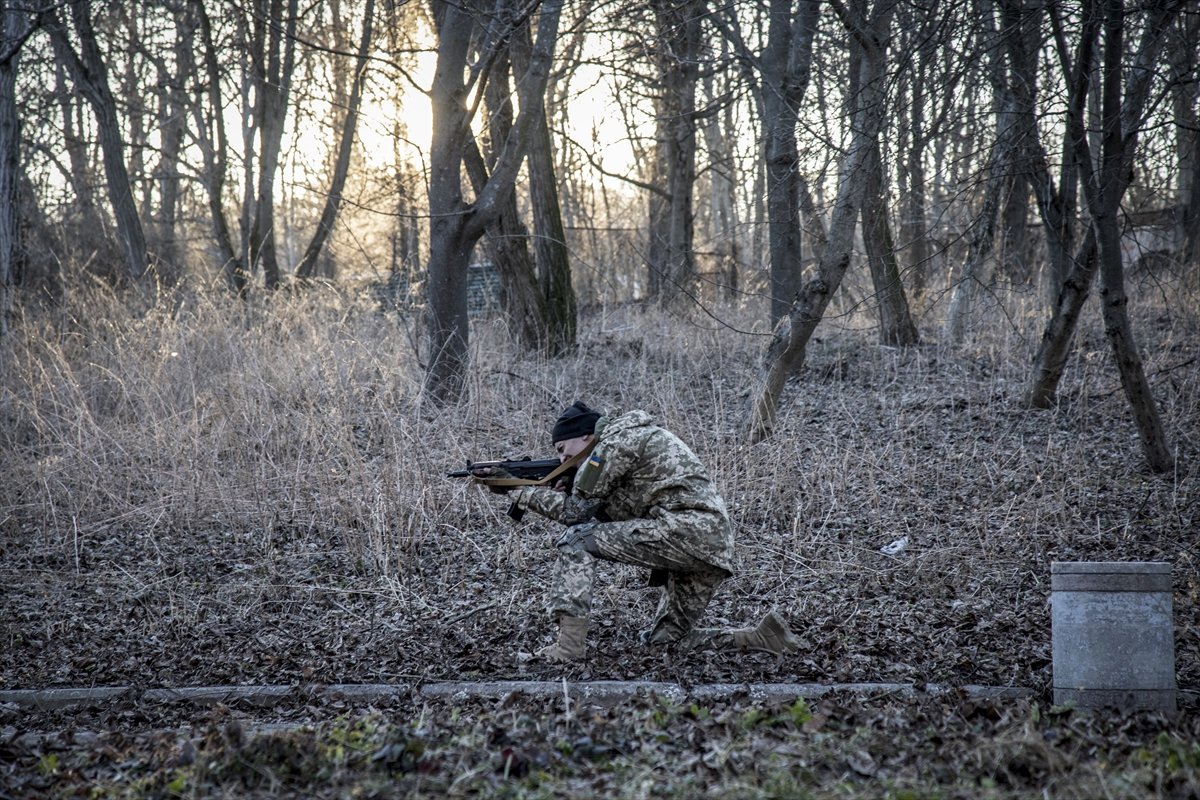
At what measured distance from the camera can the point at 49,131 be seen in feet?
63.4

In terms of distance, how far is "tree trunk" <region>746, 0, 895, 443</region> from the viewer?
7.52 meters

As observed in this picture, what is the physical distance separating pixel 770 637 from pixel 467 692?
5.17 feet

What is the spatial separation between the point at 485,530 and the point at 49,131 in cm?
1623

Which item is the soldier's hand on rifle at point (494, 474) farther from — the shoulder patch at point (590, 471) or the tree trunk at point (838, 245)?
the tree trunk at point (838, 245)

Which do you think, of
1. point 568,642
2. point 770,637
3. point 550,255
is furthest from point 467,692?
point 550,255

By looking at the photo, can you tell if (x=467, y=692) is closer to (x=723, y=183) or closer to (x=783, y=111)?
(x=783, y=111)

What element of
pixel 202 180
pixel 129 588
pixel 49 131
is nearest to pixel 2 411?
pixel 129 588

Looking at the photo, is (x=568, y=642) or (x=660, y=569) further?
(x=660, y=569)

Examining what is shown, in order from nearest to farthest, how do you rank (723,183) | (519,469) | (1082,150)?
(519,469) → (1082,150) → (723,183)

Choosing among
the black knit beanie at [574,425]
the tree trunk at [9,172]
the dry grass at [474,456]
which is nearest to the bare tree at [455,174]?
the dry grass at [474,456]

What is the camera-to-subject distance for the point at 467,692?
4777 millimetres

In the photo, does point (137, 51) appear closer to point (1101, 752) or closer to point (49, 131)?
point (49, 131)

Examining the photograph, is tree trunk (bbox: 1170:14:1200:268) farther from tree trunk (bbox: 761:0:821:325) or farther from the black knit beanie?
the black knit beanie

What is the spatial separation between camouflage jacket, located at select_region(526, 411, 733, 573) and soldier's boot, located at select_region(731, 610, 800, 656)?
340 millimetres
